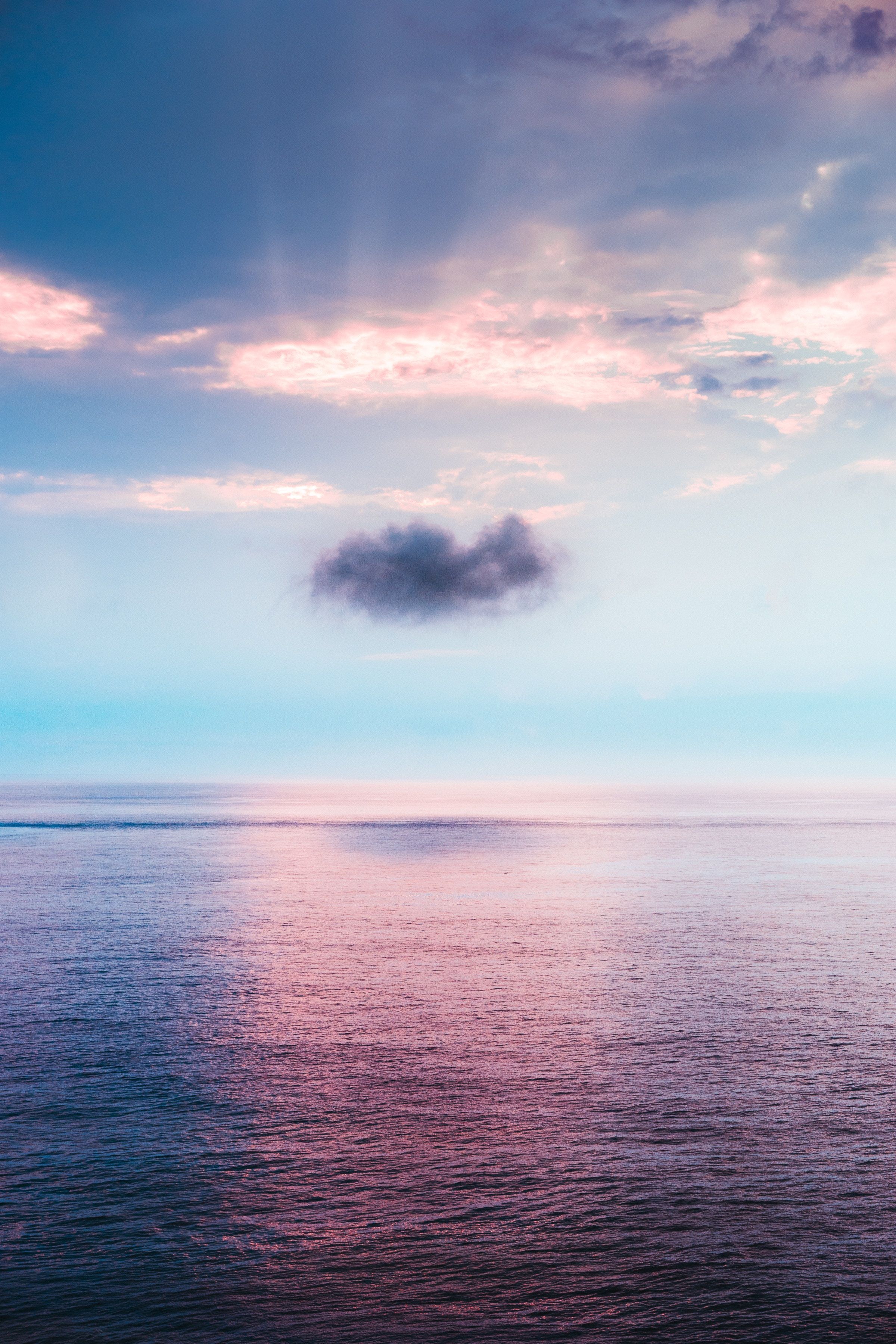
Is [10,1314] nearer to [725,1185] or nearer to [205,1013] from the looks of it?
[725,1185]

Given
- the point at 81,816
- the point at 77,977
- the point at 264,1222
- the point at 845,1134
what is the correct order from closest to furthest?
the point at 264,1222, the point at 845,1134, the point at 77,977, the point at 81,816

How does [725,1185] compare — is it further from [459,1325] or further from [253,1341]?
[253,1341]

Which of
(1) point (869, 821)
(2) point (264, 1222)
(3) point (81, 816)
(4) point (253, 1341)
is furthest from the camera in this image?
(3) point (81, 816)

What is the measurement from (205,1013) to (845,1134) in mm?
20784

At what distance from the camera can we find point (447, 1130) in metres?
21.9

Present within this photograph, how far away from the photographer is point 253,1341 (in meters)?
14.3

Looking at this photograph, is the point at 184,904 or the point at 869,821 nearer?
the point at 184,904

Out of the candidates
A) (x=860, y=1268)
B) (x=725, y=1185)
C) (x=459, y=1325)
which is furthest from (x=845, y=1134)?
(x=459, y=1325)

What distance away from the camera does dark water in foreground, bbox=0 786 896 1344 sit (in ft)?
50.4

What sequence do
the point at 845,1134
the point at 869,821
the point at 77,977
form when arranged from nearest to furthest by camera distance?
1. the point at 845,1134
2. the point at 77,977
3. the point at 869,821

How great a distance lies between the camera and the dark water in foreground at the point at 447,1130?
1537 cm

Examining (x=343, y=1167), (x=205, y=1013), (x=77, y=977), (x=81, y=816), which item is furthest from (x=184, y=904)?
(x=81, y=816)

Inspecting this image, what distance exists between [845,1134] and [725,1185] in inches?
168

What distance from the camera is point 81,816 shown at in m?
166
